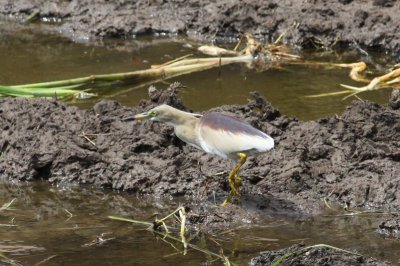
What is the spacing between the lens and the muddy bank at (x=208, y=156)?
718 cm

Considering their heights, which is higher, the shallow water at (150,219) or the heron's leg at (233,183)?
the heron's leg at (233,183)

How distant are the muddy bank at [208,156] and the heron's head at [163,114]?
0.53 meters

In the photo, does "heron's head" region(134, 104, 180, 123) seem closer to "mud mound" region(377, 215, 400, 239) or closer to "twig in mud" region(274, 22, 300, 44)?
"mud mound" region(377, 215, 400, 239)

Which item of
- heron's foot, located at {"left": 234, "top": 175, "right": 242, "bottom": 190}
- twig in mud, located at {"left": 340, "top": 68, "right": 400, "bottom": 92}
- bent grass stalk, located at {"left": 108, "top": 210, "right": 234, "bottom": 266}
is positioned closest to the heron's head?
heron's foot, located at {"left": 234, "top": 175, "right": 242, "bottom": 190}

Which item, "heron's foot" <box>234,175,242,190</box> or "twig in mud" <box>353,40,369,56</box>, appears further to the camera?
"twig in mud" <box>353,40,369,56</box>

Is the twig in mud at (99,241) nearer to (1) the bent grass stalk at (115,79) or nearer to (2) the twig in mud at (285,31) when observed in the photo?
(1) the bent grass stalk at (115,79)

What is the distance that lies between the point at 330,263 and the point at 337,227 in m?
1.09

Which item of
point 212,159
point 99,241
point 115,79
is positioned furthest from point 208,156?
point 115,79

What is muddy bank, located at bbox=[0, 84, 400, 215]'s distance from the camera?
7176 mm

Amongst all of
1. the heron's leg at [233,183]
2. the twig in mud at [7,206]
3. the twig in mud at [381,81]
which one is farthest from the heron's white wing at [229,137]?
the twig in mud at [381,81]

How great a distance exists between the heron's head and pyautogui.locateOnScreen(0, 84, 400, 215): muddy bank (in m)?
0.53

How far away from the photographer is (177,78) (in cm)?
1088

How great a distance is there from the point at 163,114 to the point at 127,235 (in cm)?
100

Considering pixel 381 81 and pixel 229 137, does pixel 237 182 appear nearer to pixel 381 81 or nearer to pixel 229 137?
pixel 229 137
